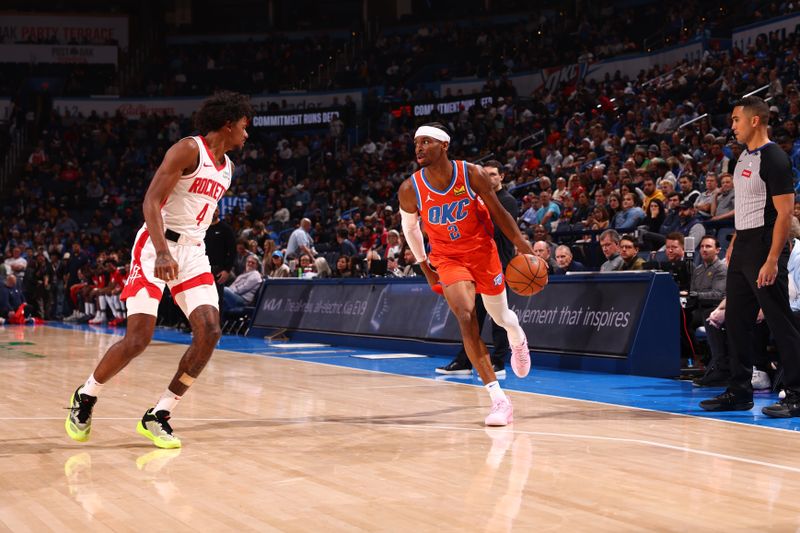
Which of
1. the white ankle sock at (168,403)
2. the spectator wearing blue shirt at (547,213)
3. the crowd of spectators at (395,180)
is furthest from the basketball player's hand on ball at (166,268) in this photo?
the spectator wearing blue shirt at (547,213)

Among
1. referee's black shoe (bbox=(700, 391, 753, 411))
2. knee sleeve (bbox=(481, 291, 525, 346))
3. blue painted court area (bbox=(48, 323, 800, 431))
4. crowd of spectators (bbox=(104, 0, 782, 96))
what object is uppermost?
crowd of spectators (bbox=(104, 0, 782, 96))

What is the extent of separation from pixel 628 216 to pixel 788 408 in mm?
6845

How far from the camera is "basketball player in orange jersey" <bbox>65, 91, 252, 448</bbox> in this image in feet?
18.6

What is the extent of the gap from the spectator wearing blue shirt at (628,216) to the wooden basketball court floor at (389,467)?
18.2 feet

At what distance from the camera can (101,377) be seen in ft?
18.9

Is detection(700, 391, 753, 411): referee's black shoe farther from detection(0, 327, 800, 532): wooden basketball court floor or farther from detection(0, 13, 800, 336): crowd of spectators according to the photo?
detection(0, 13, 800, 336): crowd of spectators

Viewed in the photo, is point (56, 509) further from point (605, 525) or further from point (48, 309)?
point (48, 309)

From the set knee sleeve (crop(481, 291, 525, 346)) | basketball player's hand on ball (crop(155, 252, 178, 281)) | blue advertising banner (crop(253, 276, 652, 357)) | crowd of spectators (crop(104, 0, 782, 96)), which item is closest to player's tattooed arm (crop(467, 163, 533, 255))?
knee sleeve (crop(481, 291, 525, 346))

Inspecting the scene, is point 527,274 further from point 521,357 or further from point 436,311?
point 436,311

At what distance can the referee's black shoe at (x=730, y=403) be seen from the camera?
699 centimetres

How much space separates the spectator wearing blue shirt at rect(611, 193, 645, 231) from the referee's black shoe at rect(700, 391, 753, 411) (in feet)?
19.9

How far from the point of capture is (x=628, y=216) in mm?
13289

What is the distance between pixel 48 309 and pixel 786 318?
70.6 feet

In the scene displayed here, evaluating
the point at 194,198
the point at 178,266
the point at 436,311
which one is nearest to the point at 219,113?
the point at 194,198
